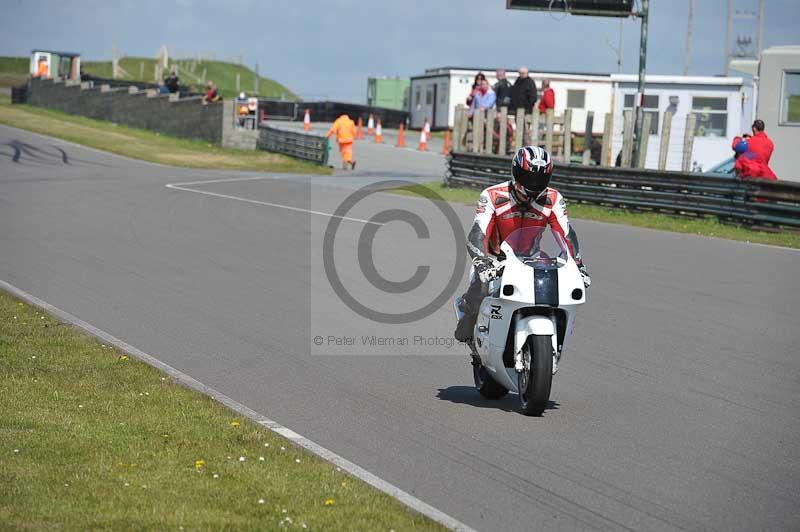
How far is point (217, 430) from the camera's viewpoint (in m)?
7.32

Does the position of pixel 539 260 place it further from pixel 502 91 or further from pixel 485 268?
pixel 502 91

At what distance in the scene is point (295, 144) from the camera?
40125mm

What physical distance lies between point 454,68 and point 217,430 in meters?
51.2

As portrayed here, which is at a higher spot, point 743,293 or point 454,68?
point 454,68

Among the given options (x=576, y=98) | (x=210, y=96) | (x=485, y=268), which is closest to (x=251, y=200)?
(x=485, y=268)

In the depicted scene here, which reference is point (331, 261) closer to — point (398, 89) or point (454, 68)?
point (454, 68)

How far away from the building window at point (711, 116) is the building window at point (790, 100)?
6.55 m

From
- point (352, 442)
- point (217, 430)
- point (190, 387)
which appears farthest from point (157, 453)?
point (190, 387)

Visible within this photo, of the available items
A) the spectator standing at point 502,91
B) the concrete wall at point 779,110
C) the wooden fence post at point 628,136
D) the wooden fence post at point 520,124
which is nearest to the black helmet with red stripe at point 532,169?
the wooden fence post at point 628,136

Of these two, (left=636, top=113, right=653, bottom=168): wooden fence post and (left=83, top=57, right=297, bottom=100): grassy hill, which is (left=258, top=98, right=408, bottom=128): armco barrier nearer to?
(left=83, top=57, right=297, bottom=100): grassy hill

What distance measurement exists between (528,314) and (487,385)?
39.3 inches

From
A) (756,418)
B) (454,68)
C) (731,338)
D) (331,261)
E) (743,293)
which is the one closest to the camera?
(756,418)

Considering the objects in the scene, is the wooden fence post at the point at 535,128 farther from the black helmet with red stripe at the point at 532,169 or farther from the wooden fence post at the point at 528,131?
the black helmet with red stripe at the point at 532,169

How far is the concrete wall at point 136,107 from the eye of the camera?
4534cm
